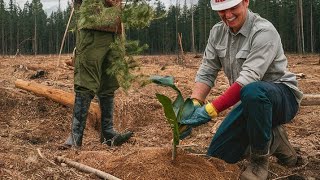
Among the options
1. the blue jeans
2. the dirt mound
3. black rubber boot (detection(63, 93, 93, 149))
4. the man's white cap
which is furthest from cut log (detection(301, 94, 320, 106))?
black rubber boot (detection(63, 93, 93, 149))

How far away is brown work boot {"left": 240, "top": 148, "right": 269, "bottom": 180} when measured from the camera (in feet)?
9.74

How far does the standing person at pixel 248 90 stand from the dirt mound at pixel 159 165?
0.73 feet

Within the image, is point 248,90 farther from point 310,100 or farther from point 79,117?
point 310,100

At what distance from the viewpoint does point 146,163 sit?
2.84m

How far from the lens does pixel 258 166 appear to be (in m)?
3.03

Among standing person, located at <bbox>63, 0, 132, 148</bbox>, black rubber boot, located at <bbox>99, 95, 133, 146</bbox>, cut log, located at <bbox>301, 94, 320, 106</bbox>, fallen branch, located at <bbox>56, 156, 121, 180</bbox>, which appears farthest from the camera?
cut log, located at <bbox>301, 94, 320, 106</bbox>

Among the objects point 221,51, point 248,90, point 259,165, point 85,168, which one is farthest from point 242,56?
point 85,168

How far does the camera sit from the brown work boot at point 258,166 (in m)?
2.97

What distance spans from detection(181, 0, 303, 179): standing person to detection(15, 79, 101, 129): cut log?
2256 millimetres

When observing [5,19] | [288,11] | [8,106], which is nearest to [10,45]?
[5,19]

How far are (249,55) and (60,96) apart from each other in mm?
3545

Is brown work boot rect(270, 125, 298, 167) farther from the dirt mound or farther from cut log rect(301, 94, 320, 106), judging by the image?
cut log rect(301, 94, 320, 106)

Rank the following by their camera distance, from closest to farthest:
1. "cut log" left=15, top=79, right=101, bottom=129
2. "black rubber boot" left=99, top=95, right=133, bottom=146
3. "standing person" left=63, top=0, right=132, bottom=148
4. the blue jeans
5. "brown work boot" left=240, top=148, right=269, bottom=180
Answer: the blue jeans
"brown work boot" left=240, top=148, right=269, bottom=180
"standing person" left=63, top=0, right=132, bottom=148
"black rubber boot" left=99, top=95, right=133, bottom=146
"cut log" left=15, top=79, right=101, bottom=129

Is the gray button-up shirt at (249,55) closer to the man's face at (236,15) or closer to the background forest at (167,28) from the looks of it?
the man's face at (236,15)
